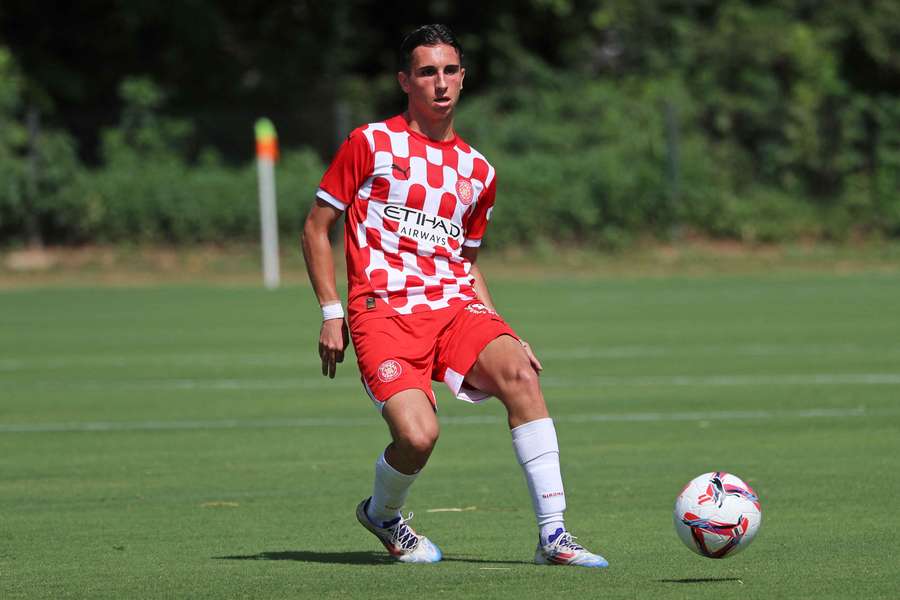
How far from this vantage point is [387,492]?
6.68m

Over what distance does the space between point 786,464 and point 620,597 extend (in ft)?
12.5

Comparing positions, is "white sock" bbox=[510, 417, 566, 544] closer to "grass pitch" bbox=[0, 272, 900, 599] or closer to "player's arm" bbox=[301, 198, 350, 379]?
"grass pitch" bbox=[0, 272, 900, 599]

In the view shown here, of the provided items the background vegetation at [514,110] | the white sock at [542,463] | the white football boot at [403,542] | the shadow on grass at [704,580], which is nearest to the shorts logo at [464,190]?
the white sock at [542,463]

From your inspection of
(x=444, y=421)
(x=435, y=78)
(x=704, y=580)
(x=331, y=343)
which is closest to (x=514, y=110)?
(x=444, y=421)

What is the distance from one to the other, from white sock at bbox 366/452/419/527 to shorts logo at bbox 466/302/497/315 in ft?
2.28

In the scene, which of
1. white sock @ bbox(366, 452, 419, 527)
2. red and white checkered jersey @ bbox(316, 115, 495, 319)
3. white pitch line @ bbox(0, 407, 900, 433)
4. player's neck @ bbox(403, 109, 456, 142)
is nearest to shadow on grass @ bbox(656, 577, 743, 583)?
white sock @ bbox(366, 452, 419, 527)

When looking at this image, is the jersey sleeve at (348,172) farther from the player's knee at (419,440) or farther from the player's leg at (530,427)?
the player's knee at (419,440)

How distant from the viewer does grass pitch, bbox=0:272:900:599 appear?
246 inches

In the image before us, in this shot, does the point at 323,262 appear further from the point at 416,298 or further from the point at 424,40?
the point at 424,40

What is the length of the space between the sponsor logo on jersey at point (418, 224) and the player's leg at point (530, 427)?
0.51 meters

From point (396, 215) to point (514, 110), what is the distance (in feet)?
95.2

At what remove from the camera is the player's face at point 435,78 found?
656cm

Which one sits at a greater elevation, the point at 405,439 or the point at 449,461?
the point at 405,439

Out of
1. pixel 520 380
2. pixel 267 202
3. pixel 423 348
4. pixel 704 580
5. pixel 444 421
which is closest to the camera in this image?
pixel 704 580
